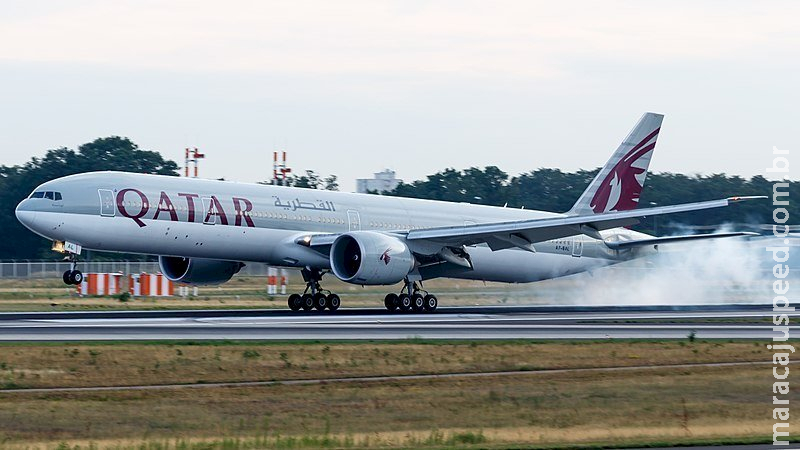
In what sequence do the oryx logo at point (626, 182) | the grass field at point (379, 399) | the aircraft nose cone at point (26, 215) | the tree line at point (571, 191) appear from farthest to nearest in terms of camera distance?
the tree line at point (571, 191) → the oryx logo at point (626, 182) → the aircraft nose cone at point (26, 215) → the grass field at point (379, 399)

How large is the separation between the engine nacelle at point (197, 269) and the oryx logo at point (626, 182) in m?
16.3

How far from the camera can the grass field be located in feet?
55.2

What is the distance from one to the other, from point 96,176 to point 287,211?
6654 mm

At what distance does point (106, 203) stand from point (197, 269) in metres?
5.73

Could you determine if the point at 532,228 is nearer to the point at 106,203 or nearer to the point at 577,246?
the point at 577,246

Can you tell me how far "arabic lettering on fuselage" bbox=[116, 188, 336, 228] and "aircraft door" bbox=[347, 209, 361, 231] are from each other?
243 centimetres

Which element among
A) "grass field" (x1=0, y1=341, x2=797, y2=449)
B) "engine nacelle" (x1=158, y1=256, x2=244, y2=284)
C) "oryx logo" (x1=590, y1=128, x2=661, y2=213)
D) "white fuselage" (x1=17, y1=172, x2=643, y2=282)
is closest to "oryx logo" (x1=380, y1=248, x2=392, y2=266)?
"white fuselage" (x1=17, y1=172, x2=643, y2=282)

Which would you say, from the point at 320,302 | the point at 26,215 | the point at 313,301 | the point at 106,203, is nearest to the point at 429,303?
the point at 320,302

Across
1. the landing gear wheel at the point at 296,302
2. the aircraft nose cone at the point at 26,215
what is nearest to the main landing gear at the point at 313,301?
the landing gear wheel at the point at 296,302

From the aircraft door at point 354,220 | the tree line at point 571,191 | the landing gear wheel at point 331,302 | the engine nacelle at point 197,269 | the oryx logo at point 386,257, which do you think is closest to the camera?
the oryx logo at point 386,257

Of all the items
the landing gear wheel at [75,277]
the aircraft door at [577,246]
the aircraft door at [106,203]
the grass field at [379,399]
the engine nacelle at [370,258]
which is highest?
the aircraft door at [106,203]

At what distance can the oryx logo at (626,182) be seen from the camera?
50125mm

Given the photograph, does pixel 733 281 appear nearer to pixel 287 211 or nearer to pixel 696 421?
pixel 287 211

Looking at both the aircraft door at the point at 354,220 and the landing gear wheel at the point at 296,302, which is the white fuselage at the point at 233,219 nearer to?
the aircraft door at the point at 354,220
